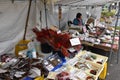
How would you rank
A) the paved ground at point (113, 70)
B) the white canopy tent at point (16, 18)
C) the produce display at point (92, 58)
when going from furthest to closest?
1. the paved ground at point (113, 70)
2. the white canopy tent at point (16, 18)
3. the produce display at point (92, 58)

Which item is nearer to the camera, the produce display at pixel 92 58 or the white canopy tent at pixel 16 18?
the produce display at pixel 92 58

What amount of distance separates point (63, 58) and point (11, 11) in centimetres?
149

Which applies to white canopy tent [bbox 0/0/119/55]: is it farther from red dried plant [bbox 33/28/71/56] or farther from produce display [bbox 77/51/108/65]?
produce display [bbox 77/51/108/65]

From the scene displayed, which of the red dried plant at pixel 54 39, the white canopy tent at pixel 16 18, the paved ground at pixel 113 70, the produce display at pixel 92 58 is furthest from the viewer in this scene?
the paved ground at pixel 113 70

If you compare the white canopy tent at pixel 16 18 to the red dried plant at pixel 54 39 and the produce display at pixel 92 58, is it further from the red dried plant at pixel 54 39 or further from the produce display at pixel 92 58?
the produce display at pixel 92 58

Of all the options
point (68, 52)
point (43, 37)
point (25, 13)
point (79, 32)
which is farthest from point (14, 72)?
point (79, 32)

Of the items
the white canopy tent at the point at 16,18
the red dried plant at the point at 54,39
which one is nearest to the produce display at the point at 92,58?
the red dried plant at the point at 54,39

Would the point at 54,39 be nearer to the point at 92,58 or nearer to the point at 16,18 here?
the point at 92,58

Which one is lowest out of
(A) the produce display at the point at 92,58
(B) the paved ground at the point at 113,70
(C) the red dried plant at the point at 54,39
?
(B) the paved ground at the point at 113,70

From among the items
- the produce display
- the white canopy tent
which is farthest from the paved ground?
the white canopy tent

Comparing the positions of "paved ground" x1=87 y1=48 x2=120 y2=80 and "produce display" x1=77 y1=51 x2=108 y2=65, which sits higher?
"produce display" x1=77 y1=51 x2=108 y2=65

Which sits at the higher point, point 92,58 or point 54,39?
point 54,39

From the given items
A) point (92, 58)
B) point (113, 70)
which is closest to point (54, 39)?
point (92, 58)

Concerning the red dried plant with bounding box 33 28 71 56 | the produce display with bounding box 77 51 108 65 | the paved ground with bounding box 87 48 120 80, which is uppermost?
the red dried plant with bounding box 33 28 71 56
